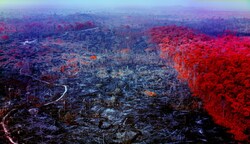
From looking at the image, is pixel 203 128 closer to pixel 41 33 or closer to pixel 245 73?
pixel 245 73

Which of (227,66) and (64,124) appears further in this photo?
(227,66)

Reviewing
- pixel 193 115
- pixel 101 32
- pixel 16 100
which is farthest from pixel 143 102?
pixel 101 32

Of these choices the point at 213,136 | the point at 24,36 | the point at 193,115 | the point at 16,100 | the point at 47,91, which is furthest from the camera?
the point at 24,36

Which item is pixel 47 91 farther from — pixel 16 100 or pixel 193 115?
pixel 193 115

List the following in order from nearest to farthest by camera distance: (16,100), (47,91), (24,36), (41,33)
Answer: (16,100)
(47,91)
(24,36)
(41,33)

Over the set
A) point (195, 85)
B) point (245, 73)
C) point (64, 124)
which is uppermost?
point (245, 73)

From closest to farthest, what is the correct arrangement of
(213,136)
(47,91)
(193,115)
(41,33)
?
(213,136), (193,115), (47,91), (41,33)

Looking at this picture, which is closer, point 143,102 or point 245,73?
point 245,73

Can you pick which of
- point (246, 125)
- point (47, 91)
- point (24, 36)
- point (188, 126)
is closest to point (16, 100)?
point (47, 91)

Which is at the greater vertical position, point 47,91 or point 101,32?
point 101,32
